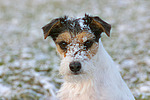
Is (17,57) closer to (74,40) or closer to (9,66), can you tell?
(9,66)

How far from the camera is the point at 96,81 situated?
148 inches

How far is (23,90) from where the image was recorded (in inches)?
219

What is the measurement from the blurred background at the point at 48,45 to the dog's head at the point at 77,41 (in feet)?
1.89

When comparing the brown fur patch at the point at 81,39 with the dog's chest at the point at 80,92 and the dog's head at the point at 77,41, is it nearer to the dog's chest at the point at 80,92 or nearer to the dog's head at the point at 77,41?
the dog's head at the point at 77,41

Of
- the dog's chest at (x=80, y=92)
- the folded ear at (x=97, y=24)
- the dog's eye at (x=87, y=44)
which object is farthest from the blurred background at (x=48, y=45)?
the dog's eye at (x=87, y=44)

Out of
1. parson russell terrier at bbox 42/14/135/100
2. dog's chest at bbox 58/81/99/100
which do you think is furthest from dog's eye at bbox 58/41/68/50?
dog's chest at bbox 58/81/99/100

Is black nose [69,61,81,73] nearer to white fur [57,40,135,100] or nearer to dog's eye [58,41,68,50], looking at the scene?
white fur [57,40,135,100]

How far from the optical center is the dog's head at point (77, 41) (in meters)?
3.55

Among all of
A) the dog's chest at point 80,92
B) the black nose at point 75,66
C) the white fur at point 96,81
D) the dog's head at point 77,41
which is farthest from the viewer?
the dog's chest at point 80,92

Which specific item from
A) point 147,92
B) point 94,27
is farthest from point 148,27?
point 94,27

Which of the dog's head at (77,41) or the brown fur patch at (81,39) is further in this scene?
the brown fur patch at (81,39)

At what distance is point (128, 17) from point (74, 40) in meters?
8.95

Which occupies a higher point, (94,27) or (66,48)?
(94,27)

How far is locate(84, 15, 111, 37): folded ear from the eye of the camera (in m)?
3.72
